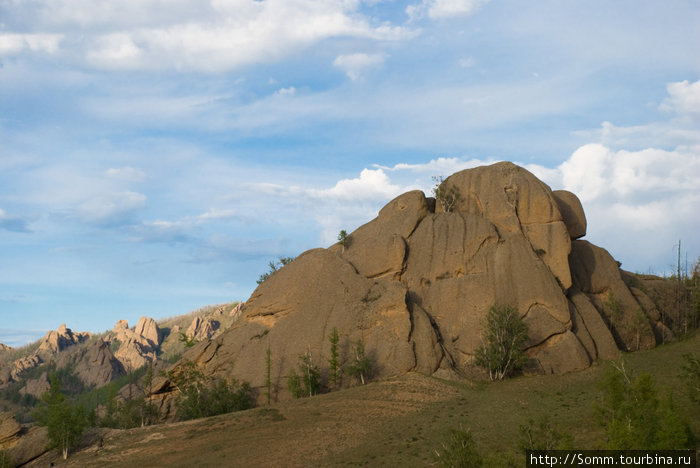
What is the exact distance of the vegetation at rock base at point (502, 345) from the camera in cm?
6506

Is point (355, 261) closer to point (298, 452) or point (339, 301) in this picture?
point (339, 301)

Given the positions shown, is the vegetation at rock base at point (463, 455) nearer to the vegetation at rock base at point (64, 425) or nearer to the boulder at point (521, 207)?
the vegetation at rock base at point (64, 425)

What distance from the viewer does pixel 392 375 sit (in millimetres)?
64812

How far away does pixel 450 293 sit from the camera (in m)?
73.2

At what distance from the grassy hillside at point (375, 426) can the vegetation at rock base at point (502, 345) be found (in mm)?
2126

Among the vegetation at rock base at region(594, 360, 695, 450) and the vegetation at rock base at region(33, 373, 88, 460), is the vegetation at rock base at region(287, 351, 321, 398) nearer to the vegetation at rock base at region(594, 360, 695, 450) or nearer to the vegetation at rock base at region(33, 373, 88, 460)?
the vegetation at rock base at region(33, 373, 88, 460)

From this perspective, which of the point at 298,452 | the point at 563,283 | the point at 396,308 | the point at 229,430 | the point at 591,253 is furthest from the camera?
the point at 591,253

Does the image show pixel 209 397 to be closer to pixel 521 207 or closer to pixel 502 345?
pixel 502 345

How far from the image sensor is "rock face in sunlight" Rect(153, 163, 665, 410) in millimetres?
68188

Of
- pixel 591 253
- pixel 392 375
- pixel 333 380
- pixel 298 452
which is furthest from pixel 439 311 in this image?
pixel 298 452

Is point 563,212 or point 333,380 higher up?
point 563,212

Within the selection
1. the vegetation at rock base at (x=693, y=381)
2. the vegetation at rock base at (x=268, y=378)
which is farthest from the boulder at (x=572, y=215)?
the vegetation at rock base at (x=268, y=378)

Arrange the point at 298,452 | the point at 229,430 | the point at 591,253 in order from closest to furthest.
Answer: the point at 298,452
the point at 229,430
the point at 591,253

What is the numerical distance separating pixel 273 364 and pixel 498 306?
26.5 meters
